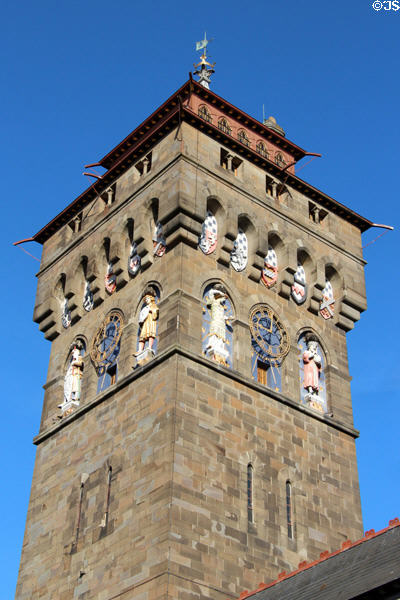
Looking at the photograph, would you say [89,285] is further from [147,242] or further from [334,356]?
[334,356]

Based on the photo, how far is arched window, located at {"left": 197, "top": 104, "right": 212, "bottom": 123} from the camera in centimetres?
3584

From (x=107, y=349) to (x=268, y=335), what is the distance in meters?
4.92

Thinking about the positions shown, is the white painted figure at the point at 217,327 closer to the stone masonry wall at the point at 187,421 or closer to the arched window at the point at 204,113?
the stone masonry wall at the point at 187,421

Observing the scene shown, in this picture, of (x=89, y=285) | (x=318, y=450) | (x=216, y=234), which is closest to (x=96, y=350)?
(x=89, y=285)

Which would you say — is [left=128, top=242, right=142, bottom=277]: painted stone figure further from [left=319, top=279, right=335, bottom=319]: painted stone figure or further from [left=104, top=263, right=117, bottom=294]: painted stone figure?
[left=319, top=279, right=335, bottom=319]: painted stone figure

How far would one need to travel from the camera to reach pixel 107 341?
3341 cm

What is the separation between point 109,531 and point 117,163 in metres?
12.8

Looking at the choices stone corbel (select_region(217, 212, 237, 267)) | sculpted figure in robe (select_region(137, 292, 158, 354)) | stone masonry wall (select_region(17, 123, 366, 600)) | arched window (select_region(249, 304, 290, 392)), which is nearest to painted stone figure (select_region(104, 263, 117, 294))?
stone masonry wall (select_region(17, 123, 366, 600))

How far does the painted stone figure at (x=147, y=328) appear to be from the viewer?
31078 mm

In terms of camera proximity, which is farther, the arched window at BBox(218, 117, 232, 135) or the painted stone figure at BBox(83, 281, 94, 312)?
the arched window at BBox(218, 117, 232, 135)

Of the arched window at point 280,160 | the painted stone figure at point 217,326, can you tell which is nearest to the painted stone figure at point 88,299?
the painted stone figure at point 217,326

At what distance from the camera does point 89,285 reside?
35.5m

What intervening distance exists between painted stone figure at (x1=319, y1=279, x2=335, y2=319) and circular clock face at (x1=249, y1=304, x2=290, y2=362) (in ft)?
7.95

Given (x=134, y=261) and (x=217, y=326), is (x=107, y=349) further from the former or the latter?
(x=217, y=326)
